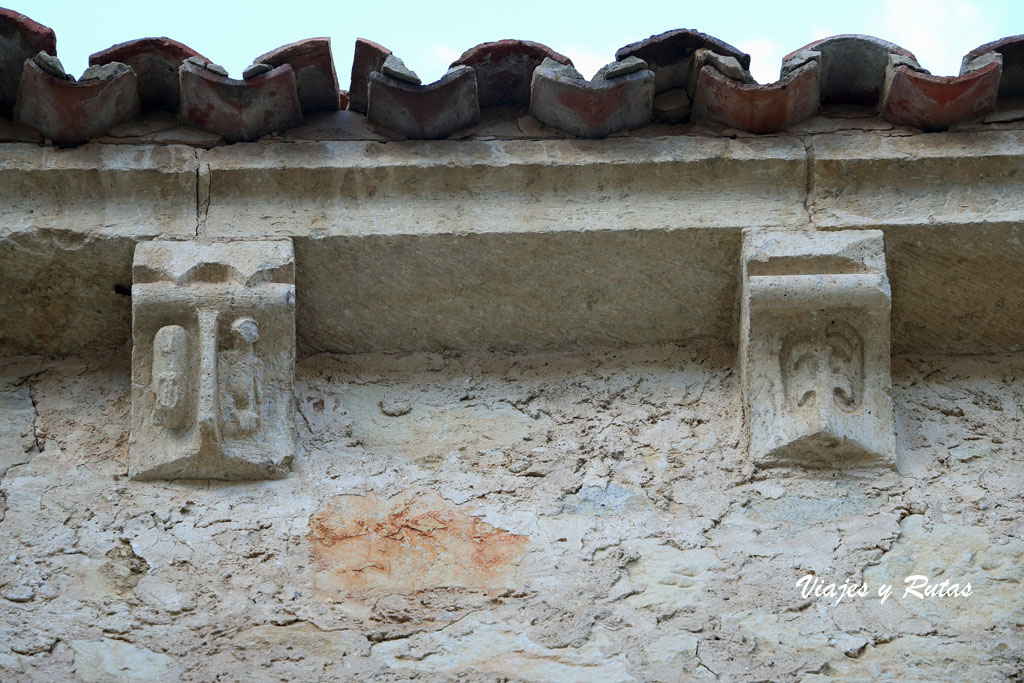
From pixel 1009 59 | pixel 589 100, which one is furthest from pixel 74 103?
pixel 1009 59

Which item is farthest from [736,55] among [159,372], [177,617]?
[177,617]

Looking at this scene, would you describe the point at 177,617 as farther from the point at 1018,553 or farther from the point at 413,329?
the point at 1018,553

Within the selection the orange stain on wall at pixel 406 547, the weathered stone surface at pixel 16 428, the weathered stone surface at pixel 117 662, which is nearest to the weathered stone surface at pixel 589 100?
the orange stain on wall at pixel 406 547

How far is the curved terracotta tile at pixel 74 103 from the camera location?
2900mm

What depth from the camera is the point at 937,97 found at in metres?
2.97

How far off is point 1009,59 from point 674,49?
740mm

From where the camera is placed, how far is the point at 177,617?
255 cm

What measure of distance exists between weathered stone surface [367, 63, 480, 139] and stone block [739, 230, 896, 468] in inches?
27.2

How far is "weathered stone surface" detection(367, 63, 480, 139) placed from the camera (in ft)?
9.67

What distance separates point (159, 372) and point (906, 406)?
5.22 feet

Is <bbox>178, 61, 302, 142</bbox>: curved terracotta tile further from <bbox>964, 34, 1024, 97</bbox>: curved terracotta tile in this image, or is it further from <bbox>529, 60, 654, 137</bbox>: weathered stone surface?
<bbox>964, 34, 1024, 97</bbox>: curved terracotta tile

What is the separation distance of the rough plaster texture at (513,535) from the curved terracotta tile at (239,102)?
540 millimetres

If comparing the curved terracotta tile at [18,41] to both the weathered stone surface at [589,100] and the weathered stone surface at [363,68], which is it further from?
the weathered stone surface at [589,100]

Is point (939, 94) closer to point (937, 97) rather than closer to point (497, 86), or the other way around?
point (937, 97)
